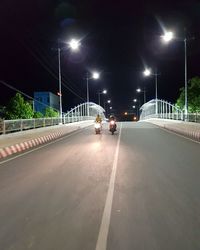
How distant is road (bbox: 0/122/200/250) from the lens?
570 cm

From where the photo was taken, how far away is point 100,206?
7.70m

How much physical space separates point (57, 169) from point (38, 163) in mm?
1921

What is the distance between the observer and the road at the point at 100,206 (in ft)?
18.7

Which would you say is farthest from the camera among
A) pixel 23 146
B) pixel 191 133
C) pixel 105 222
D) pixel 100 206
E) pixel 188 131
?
pixel 188 131

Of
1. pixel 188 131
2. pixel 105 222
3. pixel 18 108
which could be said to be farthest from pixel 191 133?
pixel 18 108

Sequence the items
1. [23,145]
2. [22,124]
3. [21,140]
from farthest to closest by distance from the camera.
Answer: [22,124]
[21,140]
[23,145]

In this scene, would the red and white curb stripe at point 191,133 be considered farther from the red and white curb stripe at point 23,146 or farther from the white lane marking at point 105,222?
the white lane marking at point 105,222

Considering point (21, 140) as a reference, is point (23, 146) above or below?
below

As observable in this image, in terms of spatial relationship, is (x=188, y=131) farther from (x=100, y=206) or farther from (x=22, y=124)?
(x=100, y=206)

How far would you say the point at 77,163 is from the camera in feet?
47.0

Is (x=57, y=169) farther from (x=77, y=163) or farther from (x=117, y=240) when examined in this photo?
(x=117, y=240)

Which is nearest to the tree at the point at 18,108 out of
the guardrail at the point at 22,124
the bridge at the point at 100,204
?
the guardrail at the point at 22,124

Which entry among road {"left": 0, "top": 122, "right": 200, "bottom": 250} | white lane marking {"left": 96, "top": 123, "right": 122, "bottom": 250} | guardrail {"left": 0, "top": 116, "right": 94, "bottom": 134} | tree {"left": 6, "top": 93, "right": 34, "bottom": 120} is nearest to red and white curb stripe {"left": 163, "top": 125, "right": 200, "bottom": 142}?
guardrail {"left": 0, "top": 116, "right": 94, "bottom": 134}

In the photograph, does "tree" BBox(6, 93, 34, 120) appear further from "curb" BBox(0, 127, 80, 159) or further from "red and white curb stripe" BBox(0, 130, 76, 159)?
"red and white curb stripe" BBox(0, 130, 76, 159)
